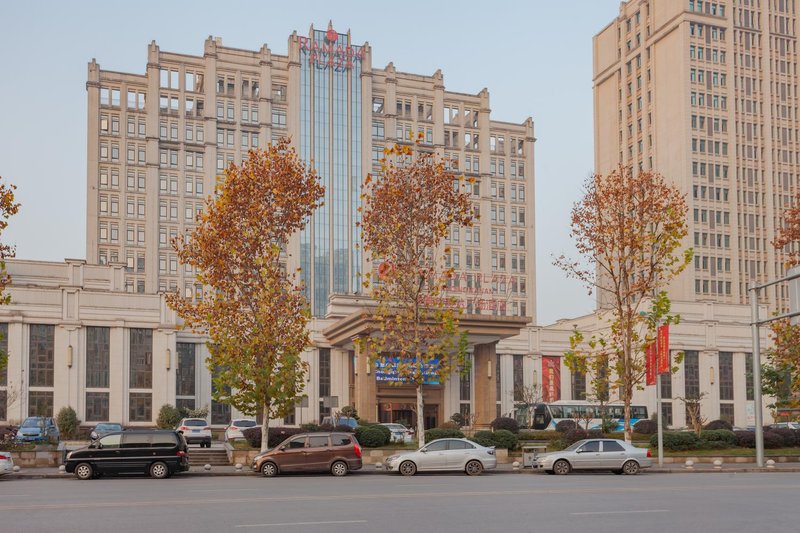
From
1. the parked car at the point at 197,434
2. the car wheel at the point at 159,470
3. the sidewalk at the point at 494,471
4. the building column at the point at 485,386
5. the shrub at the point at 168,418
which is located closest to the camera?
the car wheel at the point at 159,470

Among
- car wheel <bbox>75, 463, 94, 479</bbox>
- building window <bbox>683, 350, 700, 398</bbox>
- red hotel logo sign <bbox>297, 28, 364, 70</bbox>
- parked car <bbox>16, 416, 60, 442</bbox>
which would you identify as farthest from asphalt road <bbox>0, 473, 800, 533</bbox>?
red hotel logo sign <bbox>297, 28, 364, 70</bbox>

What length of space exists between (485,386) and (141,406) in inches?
1078

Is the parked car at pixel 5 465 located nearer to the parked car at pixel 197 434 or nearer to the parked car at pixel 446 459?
the parked car at pixel 446 459

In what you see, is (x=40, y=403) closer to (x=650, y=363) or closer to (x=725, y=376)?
(x=650, y=363)

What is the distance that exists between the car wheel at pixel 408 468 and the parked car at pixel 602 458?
4.87 m

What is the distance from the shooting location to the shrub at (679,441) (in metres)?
44.2

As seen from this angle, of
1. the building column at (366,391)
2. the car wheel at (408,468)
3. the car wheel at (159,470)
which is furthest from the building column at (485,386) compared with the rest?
the car wheel at (159,470)

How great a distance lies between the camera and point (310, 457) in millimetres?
34344

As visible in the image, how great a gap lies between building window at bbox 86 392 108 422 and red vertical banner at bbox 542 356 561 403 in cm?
3871

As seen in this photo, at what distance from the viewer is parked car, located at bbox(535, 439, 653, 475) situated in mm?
35094

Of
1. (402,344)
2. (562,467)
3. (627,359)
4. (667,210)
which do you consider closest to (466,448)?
(562,467)

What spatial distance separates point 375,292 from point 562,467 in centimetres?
1198

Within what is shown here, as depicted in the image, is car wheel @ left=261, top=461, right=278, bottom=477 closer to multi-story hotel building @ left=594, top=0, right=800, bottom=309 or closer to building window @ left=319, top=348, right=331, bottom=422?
building window @ left=319, top=348, right=331, bottom=422

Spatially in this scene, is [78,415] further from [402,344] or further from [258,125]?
[258,125]
